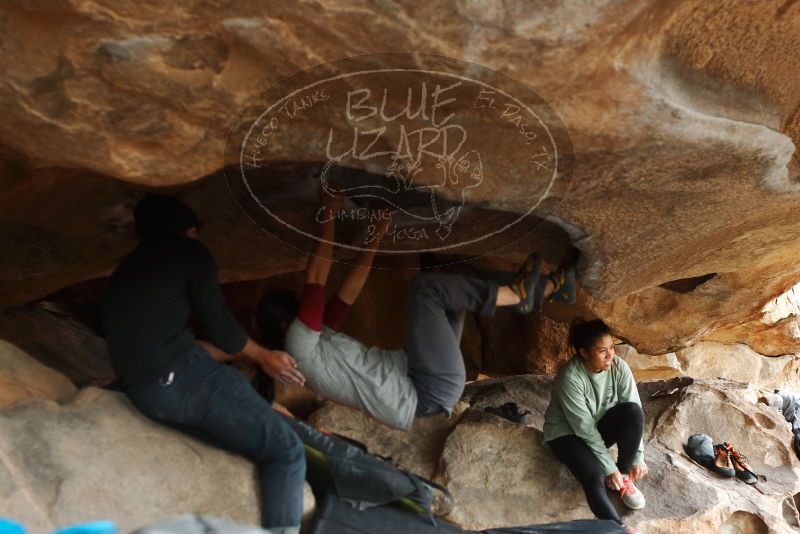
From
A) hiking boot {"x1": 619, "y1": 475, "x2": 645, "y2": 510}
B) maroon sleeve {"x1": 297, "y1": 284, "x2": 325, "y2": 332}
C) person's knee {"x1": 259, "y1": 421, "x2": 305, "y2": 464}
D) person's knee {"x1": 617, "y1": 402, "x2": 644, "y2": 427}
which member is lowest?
hiking boot {"x1": 619, "y1": 475, "x2": 645, "y2": 510}

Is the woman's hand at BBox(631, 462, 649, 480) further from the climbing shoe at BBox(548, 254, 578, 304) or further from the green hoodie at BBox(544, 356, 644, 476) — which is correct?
the climbing shoe at BBox(548, 254, 578, 304)

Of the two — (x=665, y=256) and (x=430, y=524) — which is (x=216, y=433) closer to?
(x=430, y=524)

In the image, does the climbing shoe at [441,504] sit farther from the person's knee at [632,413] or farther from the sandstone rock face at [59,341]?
the sandstone rock face at [59,341]

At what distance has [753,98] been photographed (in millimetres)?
2590

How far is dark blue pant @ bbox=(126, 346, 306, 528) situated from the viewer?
2.32 m

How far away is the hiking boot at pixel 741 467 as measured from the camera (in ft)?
13.2

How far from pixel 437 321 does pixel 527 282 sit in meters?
0.41

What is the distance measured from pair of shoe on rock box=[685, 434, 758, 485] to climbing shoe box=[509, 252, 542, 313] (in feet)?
7.24

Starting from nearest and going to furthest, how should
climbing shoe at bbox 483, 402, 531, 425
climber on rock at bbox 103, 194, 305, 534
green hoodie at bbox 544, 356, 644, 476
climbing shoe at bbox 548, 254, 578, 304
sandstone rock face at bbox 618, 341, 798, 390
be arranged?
climber on rock at bbox 103, 194, 305, 534 → climbing shoe at bbox 548, 254, 578, 304 → green hoodie at bbox 544, 356, 644, 476 → climbing shoe at bbox 483, 402, 531, 425 → sandstone rock face at bbox 618, 341, 798, 390

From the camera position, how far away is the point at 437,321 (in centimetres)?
270

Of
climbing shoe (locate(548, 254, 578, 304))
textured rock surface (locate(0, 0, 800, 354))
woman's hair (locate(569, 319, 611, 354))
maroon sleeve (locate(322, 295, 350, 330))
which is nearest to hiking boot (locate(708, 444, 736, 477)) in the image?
woman's hair (locate(569, 319, 611, 354))

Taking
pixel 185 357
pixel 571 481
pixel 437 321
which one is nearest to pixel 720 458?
pixel 571 481

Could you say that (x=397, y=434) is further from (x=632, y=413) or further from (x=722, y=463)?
(x=722, y=463)

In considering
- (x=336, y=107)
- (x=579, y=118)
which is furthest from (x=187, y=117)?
(x=579, y=118)
